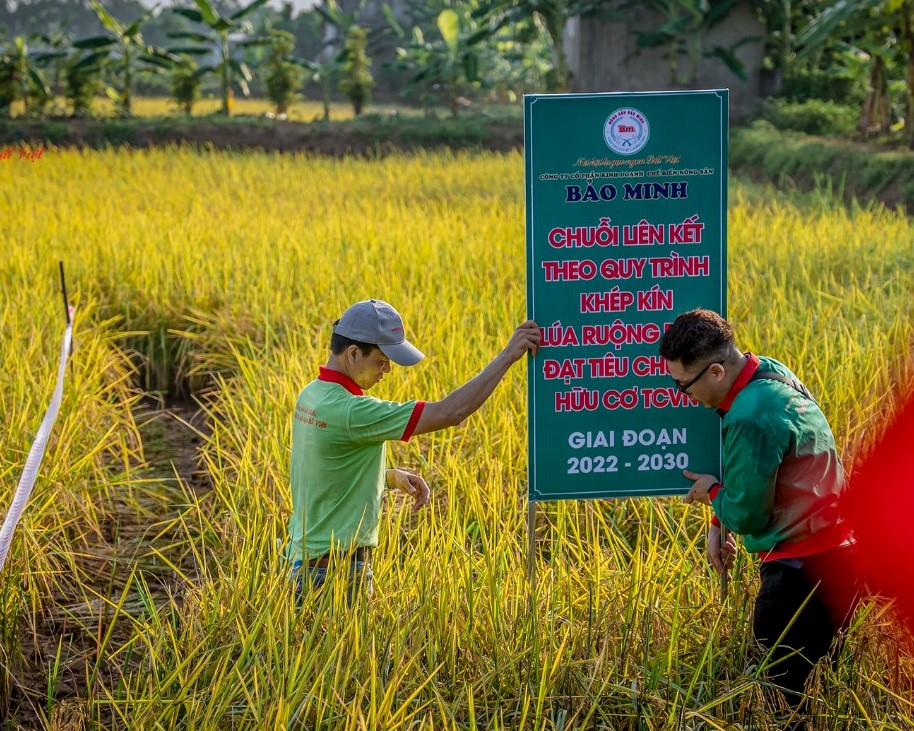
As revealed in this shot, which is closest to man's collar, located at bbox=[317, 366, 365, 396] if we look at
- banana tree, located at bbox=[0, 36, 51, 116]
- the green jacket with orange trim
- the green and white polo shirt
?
the green and white polo shirt

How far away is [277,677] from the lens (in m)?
2.24

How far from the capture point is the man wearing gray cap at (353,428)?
247 centimetres

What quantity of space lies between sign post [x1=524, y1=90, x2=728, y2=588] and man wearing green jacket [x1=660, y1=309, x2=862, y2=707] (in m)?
0.36

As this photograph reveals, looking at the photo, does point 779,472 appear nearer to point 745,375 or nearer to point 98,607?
point 745,375

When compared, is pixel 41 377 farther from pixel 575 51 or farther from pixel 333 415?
A: pixel 575 51

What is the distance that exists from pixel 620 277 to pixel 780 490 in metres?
0.69

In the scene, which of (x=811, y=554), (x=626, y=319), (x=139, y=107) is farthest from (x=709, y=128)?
(x=139, y=107)

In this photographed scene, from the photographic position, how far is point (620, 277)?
8.95 ft

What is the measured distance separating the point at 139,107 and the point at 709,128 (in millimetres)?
25512

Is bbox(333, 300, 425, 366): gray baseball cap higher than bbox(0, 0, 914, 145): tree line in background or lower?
lower

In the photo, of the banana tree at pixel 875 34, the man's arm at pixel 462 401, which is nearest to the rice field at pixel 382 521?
the man's arm at pixel 462 401

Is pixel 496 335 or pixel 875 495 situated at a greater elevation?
pixel 875 495

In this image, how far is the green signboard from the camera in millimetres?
2680

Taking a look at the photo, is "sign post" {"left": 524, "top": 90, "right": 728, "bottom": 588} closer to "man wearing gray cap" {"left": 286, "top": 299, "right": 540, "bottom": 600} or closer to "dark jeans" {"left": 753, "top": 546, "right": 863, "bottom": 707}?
"man wearing gray cap" {"left": 286, "top": 299, "right": 540, "bottom": 600}
